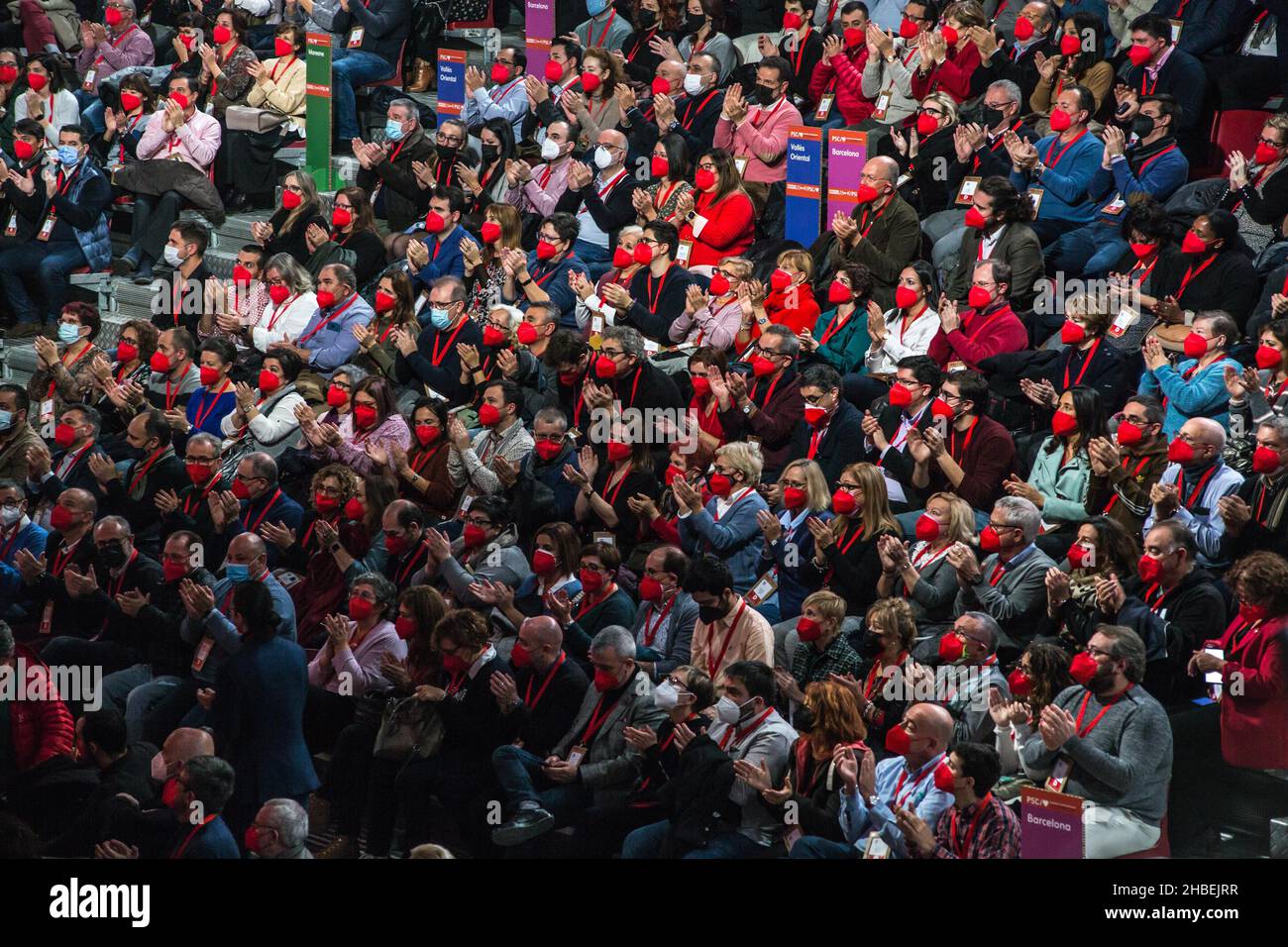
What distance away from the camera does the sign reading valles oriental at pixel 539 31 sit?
1221 cm

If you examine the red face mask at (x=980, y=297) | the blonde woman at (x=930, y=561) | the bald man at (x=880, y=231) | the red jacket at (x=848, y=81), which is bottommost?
the blonde woman at (x=930, y=561)

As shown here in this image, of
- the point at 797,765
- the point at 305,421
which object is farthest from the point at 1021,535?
the point at 305,421

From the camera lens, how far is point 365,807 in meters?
7.87

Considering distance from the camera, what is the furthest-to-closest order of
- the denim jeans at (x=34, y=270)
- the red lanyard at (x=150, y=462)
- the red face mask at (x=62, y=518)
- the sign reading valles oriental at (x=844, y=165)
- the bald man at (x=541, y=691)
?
the denim jeans at (x=34, y=270) → the sign reading valles oriental at (x=844, y=165) → the red lanyard at (x=150, y=462) → the red face mask at (x=62, y=518) → the bald man at (x=541, y=691)

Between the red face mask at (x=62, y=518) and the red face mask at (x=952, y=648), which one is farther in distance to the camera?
the red face mask at (x=62, y=518)

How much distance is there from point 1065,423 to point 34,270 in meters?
6.29

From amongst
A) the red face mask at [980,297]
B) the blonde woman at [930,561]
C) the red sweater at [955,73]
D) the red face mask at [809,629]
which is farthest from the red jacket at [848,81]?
the red face mask at [809,629]

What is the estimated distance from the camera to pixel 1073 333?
8914mm

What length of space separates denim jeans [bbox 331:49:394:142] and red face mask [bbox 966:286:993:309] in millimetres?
4507

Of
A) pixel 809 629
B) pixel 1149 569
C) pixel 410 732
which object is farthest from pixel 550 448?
pixel 1149 569

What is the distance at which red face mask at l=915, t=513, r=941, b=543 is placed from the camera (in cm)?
808

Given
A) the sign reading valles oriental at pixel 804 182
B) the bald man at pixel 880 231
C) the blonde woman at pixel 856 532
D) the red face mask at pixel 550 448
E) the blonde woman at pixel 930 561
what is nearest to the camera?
the blonde woman at pixel 930 561

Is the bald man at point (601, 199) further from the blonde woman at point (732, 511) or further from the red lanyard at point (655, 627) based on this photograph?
the red lanyard at point (655, 627)

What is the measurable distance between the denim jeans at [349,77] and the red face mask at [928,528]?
5453mm
